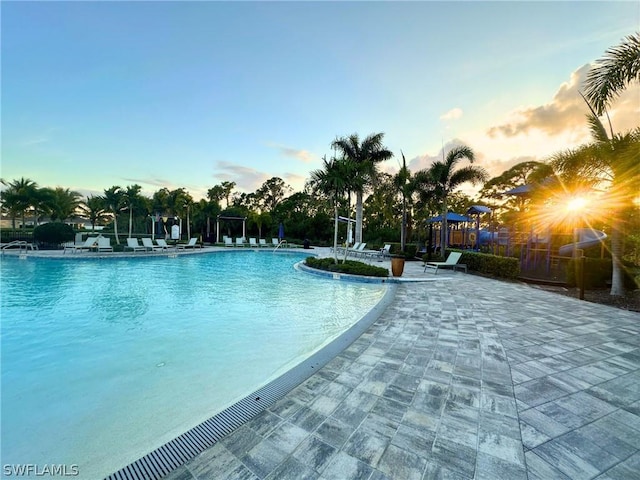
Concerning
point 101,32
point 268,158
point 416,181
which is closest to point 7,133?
point 101,32

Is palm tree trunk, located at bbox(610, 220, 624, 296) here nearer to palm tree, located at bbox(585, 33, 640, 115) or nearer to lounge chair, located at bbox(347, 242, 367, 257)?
palm tree, located at bbox(585, 33, 640, 115)

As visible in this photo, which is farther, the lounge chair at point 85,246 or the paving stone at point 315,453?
the lounge chair at point 85,246

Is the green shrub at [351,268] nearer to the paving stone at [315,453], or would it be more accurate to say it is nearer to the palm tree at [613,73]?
the palm tree at [613,73]

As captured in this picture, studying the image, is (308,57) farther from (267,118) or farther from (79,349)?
(79,349)

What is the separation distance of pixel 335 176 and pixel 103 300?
7.63 m

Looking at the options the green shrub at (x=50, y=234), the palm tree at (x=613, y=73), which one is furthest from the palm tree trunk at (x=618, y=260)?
the green shrub at (x=50, y=234)

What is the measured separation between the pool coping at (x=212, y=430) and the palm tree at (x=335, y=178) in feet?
22.5

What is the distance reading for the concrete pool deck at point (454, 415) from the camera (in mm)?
1619

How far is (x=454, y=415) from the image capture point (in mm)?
2094

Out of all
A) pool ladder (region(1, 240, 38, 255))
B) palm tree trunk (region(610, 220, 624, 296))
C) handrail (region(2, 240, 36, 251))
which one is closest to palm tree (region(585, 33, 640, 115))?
palm tree trunk (region(610, 220, 624, 296))

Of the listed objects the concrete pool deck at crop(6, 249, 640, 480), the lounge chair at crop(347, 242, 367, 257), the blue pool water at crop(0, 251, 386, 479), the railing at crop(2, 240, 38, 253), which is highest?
the lounge chair at crop(347, 242, 367, 257)

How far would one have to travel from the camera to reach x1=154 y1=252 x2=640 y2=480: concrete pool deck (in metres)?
1.62

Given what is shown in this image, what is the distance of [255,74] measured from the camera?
11461mm

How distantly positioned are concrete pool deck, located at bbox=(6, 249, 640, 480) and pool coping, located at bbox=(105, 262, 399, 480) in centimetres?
7
